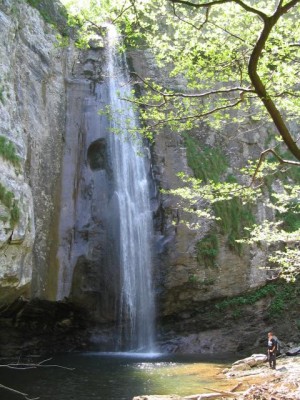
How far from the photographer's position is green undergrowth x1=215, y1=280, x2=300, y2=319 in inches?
712

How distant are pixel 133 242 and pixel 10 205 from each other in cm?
821

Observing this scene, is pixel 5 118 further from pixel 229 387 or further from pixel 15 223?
pixel 229 387

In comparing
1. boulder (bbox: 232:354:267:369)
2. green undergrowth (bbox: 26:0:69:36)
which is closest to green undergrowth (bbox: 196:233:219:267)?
boulder (bbox: 232:354:267:369)

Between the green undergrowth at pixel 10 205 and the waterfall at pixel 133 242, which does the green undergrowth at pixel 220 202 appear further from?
the green undergrowth at pixel 10 205

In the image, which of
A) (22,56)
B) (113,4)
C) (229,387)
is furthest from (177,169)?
(113,4)

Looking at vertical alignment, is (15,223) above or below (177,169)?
below

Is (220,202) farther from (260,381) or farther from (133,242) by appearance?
(260,381)

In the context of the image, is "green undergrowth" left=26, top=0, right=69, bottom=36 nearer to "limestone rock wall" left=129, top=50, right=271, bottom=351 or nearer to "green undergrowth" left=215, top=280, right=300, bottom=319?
"limestone rock wall" left=129, top=50, right=271, bottom=351

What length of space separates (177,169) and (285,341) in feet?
29.1

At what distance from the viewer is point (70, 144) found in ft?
61.0

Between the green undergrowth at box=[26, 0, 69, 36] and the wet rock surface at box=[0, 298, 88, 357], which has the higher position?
the green undergrowth at box=[26, 0, 69, 36]

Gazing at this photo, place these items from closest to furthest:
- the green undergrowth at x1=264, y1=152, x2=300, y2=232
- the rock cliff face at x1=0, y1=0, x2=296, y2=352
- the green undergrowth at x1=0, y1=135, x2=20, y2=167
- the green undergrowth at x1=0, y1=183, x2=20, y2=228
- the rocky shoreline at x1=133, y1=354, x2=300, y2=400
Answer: the rocky shoreline at x1=133, y1=354, x2=300, y2=400
the green undergrowth at x1=0, y1=183, x2=20, y2=228
the green undergrowth at x1=0, y1=135, x2=20, y2=167
the rock cliff face at x1=0, y1=0, x2=296, y2=352
the green undergrowth at x1=264, y1=152, x2=300, y2=232

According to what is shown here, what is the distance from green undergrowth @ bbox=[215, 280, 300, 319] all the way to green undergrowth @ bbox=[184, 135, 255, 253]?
1.92 m

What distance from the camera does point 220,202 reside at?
1970 cm
